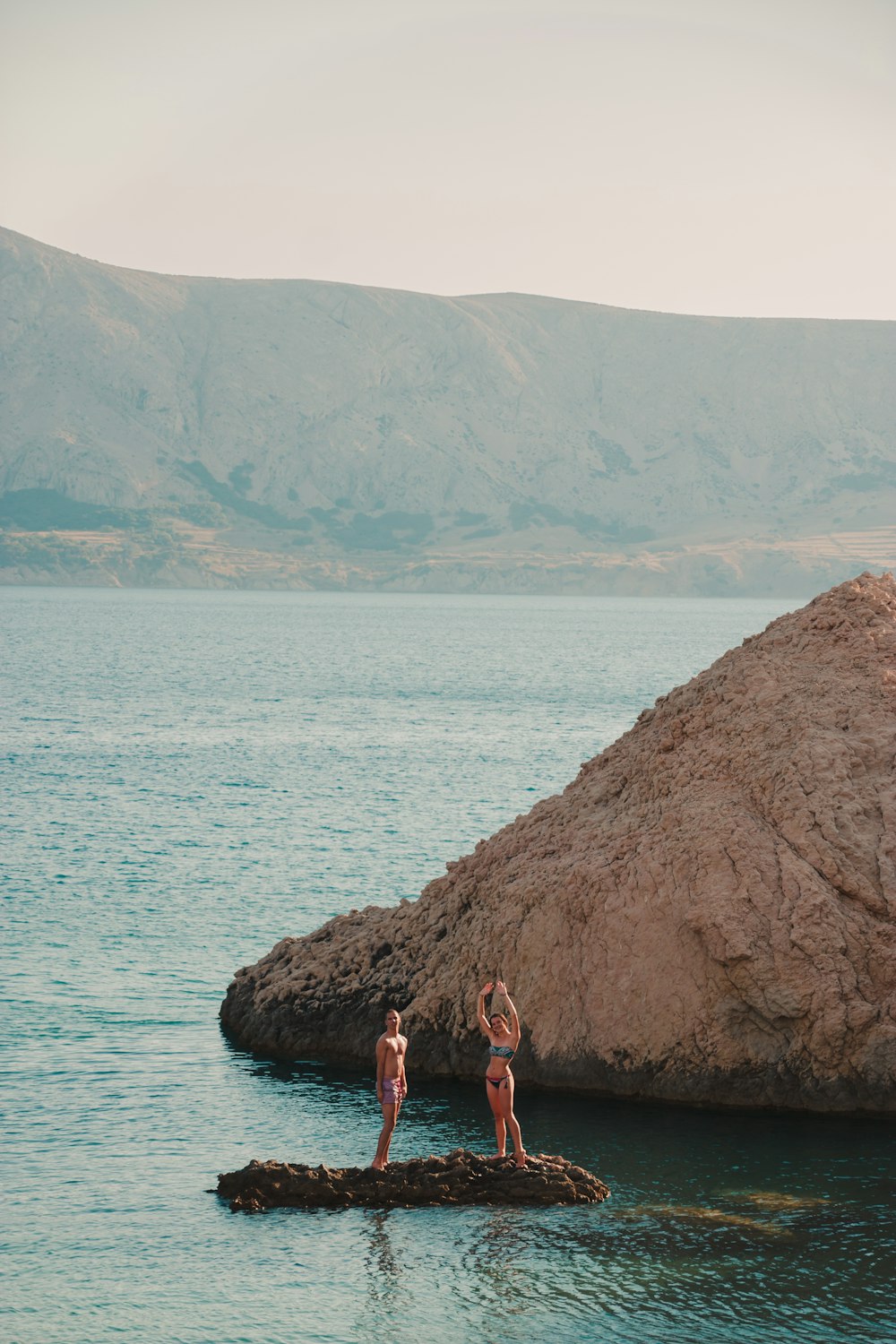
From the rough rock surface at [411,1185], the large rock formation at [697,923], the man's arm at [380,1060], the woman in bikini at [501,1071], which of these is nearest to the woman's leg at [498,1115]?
the woman in bikini at [501,1071]

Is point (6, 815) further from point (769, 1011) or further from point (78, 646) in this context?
point (78, 646)

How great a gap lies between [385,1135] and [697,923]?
6194 mm

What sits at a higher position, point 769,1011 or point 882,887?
point 882,887

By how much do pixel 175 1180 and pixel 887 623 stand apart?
49.2ft

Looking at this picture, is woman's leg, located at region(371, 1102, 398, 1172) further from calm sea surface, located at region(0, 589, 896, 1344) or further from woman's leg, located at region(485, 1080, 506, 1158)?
woman's leg, located at region(485, 1080, 506, 1158)

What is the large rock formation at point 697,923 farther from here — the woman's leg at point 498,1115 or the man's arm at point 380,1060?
A: the man's arm at point 380,1060

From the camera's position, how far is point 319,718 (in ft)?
302

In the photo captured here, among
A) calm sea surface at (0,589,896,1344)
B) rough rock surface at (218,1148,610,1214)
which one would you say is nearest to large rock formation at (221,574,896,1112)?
calm sea surface at (0,589,896,1344)

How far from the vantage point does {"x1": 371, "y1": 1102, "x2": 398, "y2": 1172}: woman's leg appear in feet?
64.0

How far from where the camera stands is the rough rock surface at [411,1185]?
19.1 m

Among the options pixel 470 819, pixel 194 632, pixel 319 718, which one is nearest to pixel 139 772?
pixel 470 819

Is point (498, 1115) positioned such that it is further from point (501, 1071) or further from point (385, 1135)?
point (385, 1135)

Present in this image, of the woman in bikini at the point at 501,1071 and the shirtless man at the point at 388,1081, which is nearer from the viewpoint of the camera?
the shirtless man at the point at 388,1081

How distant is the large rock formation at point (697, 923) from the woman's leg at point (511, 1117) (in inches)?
162
